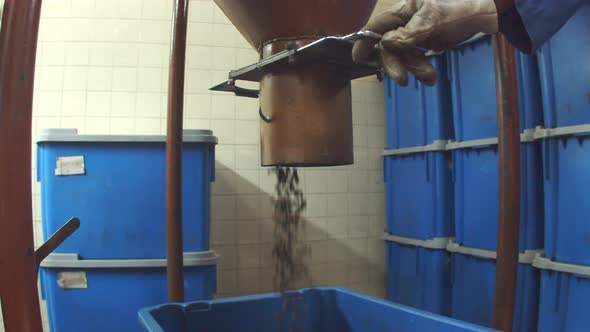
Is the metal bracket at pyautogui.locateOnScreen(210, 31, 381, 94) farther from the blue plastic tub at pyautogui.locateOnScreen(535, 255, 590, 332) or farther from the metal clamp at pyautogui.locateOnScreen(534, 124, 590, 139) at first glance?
the blue plastic tub at pyautogui.locateOnScreen(535, 255, 590, 332)

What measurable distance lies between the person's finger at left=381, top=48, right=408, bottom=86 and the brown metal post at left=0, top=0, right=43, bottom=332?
1.62 feet

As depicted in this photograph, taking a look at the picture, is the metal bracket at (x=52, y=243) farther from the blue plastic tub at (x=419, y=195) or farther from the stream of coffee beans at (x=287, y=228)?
the blue plastic tub at (x=419, y=195)

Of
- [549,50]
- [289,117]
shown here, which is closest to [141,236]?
[289,117]

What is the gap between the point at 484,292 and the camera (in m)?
1.65

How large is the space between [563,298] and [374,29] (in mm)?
1170

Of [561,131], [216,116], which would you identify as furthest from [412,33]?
[216,116]

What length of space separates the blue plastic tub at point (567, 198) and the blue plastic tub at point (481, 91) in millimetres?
163

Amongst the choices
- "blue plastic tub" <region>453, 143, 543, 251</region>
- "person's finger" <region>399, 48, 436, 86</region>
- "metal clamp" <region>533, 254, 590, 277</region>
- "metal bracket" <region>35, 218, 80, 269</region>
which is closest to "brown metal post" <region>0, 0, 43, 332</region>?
"metal bracket" <region>35, 218, 80, 269</region>

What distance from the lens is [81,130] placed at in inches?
75.0

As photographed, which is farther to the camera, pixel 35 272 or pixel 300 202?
pixel 300 202

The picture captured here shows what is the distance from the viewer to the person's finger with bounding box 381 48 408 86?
2.19 feet

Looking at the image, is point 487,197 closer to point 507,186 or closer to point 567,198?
point 567,198

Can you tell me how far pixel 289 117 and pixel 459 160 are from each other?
1.14 metres

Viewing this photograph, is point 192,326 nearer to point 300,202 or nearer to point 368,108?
point 300,202
